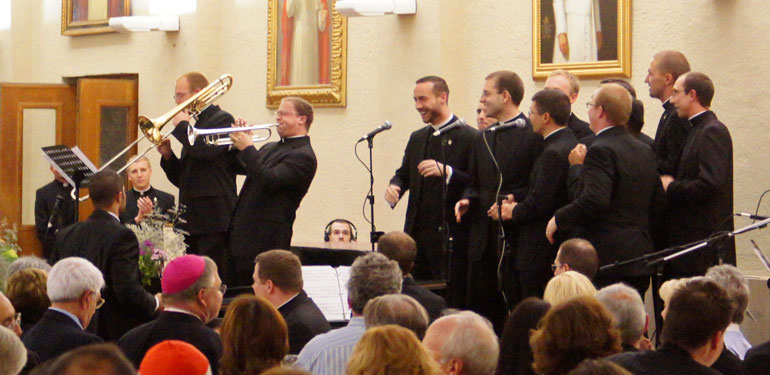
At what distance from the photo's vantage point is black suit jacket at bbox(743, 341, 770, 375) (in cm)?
366

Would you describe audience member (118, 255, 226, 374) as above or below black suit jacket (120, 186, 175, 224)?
below

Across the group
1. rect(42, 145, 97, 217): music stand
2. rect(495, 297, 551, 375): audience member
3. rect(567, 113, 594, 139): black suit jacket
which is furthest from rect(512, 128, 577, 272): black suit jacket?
rect(42, 145, 97, 217): music stand

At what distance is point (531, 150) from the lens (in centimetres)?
660

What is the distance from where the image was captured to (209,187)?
770 cm

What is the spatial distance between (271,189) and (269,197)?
0.34 feet

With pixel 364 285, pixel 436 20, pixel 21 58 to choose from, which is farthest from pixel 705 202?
pixel 21 58

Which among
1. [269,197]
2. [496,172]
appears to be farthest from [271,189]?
[496,172]

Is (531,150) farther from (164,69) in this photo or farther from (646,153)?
(164,69)

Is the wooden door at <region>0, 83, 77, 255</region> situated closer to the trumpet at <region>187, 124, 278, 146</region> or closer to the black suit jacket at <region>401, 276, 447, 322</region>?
the trumpet at <region>187, 124, 278, 146</region>

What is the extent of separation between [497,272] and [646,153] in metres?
1.17

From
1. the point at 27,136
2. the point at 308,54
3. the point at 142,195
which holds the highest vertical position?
the point at 308,54

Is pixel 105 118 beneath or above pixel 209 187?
above

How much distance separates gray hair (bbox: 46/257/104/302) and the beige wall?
4221 millimetres

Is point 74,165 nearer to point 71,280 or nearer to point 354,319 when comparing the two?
point 71,280
